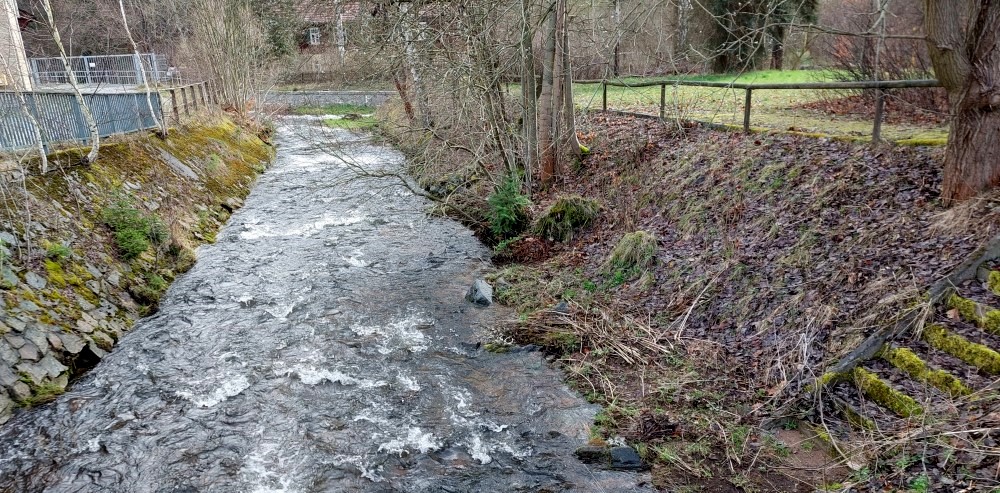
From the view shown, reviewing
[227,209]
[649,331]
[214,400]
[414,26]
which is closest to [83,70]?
[227,209]

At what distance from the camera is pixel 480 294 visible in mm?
10141

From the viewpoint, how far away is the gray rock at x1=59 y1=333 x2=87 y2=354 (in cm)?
789

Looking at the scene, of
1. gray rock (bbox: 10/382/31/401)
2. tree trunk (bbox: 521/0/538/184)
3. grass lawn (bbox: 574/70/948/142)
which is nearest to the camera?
gray rock (bbox: 10/382/31/401)

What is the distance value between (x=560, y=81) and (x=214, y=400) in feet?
33.0

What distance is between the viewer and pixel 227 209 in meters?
16.1

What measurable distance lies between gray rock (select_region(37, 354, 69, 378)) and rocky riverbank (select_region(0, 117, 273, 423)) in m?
0.01

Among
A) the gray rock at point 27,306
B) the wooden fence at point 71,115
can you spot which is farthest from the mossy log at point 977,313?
the wooden fence at point 71,115

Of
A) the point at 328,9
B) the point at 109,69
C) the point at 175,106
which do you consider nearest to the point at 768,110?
the point at 328,9

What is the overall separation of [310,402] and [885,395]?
5985mm

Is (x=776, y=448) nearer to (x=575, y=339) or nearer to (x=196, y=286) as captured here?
(x=575, y=339)

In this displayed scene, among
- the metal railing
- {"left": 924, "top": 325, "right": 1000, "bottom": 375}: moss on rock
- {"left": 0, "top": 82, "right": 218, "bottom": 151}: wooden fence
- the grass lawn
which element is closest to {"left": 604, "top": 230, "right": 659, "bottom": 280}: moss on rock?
the grass lawn

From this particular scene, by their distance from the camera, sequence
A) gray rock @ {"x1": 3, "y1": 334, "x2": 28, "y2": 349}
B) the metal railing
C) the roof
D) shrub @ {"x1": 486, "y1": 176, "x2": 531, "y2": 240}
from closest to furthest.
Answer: gray rock @ {"x1": 3, "y1": 334, "x2": 28, "y2": 349}, shrub @ {"x1": 486, "y1": 176, "x2": 531, "y2": 240}, the roof, the metal railing

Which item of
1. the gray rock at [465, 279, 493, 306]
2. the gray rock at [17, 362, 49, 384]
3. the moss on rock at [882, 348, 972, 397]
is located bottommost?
the gray rock at [465, 279, 493, 306]

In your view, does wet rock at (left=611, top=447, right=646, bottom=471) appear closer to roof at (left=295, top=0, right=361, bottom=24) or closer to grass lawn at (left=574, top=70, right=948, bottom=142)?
grass lawn at (left=574, top=70, right=948, bottom=142)
